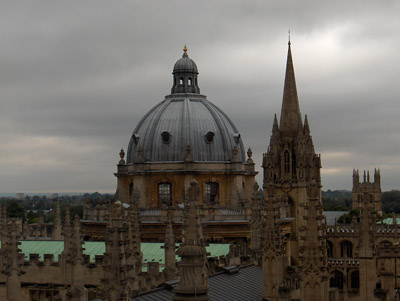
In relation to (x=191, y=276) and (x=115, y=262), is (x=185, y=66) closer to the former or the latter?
(x=115, y=262)

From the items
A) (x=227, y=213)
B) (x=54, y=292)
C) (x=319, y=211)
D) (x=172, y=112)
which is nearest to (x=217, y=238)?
(x=227, y=213)

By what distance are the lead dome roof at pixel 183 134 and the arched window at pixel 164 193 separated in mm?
2368

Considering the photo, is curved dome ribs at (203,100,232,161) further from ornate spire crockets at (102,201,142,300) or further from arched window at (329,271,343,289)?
ornate spire crockets at (102,201,142,300)

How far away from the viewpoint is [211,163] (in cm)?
6956

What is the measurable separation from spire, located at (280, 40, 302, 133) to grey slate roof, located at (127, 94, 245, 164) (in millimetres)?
10391

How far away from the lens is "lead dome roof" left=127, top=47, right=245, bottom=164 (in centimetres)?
7044

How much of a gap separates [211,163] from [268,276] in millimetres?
42758

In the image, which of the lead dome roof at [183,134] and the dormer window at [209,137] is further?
the dormer window at [209,137]

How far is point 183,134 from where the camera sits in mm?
70750

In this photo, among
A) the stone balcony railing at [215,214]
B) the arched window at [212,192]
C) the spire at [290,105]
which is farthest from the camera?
the spire at [290,105]

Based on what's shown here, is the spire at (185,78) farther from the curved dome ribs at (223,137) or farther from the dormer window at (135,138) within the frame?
the dormer window at (135,138)

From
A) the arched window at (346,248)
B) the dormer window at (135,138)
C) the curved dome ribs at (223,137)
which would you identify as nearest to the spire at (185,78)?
the curved dome ribs at (223,137)

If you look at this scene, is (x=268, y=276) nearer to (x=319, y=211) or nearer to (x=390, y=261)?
(x=319, y=211)

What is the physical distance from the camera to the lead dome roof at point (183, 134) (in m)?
70.4
